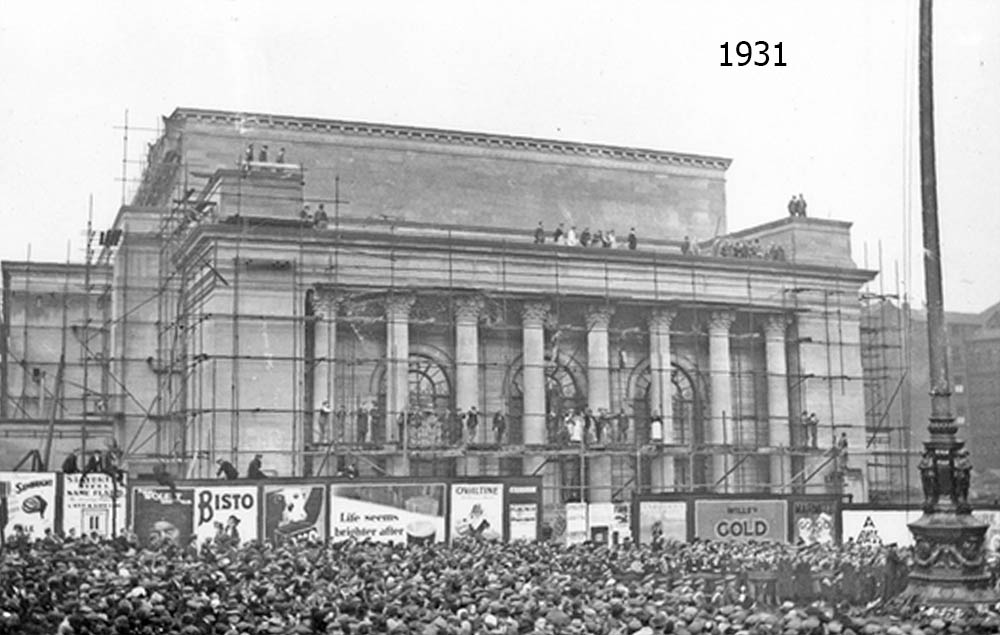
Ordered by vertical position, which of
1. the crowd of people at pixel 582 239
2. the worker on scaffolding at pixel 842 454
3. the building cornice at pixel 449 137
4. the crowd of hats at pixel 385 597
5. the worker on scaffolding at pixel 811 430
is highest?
the building cornice at pixel 449 137

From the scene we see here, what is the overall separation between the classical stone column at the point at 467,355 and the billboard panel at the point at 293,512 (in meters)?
12.9

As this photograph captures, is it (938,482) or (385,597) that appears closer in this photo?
(385,597)

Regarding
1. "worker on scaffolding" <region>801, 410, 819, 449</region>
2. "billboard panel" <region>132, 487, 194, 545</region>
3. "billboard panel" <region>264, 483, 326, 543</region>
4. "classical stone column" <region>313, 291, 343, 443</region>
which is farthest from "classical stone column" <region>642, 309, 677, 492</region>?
"billboard panel" <region>132, 487, 194, 545</region>

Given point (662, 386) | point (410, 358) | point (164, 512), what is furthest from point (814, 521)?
point (410, 358)

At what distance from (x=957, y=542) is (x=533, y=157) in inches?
1322

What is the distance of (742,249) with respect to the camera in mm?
44531

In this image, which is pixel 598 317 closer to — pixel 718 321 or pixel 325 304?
pixel 718 321

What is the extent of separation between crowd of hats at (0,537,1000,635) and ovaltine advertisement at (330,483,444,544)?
4.28 metres

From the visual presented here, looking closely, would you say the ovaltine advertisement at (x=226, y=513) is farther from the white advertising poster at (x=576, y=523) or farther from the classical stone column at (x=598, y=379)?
the classical stone column at (x=598, y=379)

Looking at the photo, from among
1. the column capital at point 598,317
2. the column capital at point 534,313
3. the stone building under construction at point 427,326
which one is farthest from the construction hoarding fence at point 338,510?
the column capital at point 598,317

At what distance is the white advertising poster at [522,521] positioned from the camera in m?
27.5

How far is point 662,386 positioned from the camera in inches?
1633

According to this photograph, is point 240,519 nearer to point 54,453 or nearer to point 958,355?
point 54,453

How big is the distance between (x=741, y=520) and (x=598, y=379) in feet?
45.6
